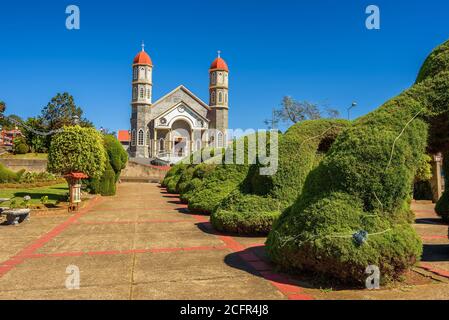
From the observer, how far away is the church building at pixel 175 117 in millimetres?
58031

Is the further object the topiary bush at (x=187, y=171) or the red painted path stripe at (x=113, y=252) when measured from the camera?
the topiary bush at (x=187, y=171)

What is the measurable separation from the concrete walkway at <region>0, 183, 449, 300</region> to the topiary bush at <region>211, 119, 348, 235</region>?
427 mm

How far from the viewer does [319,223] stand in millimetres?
5004

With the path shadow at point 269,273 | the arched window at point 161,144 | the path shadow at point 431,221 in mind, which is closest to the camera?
the path shadow at point 269,273

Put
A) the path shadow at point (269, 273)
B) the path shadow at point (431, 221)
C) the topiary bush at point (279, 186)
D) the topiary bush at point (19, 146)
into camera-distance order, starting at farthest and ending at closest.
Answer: the topiary bush at point (19, 146) → the path shadow at point (431, 221) → the topiary bush at point (279, 186) → the path shadow at point (269, 273)

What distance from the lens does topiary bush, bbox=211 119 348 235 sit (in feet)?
28.6

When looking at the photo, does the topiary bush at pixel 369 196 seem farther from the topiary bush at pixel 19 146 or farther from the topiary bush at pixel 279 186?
the topiary bush at pixel 19 146

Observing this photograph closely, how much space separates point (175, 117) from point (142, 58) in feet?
39.7

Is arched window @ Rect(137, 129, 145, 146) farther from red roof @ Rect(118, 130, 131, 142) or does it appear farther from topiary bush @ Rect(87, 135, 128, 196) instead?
topiary bush @ Rect(87, 135, 128, 196)

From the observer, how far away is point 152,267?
5812mm

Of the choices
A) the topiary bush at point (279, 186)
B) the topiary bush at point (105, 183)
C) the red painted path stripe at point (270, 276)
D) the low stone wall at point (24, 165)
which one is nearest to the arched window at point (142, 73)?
the low stone wall at point (24, 165)

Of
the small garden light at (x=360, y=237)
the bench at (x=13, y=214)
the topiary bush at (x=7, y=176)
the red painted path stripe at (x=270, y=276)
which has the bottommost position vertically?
Answer: the red painted path stripe at (x=270, y=276)

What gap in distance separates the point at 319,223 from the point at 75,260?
4402 mm
